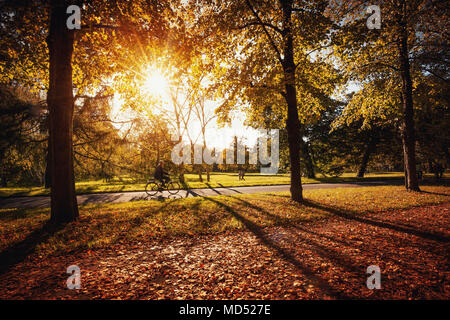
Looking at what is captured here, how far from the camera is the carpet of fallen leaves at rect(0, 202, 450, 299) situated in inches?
121

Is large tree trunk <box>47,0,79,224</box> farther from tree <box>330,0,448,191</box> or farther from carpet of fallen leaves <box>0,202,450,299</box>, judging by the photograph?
tree <box>330,0,448,191</box>

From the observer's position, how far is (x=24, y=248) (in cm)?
474

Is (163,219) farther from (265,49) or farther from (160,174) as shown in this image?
(265,49)

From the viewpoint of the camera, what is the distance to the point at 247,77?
29.5 feet

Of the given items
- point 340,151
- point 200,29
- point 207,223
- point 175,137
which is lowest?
point 207,223

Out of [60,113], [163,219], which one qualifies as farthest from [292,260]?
[60,113]

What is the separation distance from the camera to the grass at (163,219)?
5367mm

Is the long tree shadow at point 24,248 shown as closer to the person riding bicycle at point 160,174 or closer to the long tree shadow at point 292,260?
the long tree shadow at point 292,260

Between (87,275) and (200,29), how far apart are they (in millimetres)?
9678

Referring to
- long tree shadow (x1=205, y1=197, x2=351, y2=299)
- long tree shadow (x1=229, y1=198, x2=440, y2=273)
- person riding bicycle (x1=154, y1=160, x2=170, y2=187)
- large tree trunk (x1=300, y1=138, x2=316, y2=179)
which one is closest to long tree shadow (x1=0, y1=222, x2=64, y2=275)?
long tree shadow (x1=205, y1=197, x2=351, y2=299)

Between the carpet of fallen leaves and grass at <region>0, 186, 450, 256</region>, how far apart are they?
568 mm

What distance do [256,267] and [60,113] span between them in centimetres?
774
